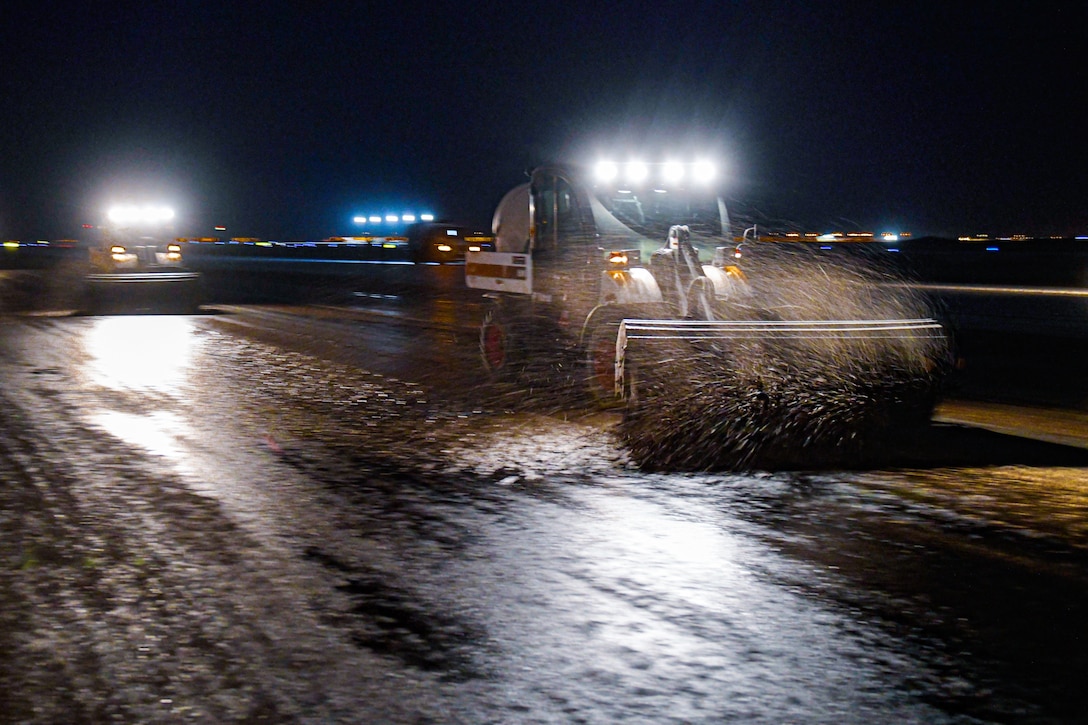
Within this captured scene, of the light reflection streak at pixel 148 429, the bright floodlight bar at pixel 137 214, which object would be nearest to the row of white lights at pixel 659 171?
the light reflection streak at pixel 148 429

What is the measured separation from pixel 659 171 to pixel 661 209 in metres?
0.45

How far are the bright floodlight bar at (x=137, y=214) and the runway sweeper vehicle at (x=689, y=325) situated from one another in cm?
2255

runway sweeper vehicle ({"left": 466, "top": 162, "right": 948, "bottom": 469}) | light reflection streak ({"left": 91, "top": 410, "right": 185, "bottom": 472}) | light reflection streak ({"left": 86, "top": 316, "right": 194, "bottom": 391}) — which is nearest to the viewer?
light reflection streak ({"left": 91, "top": 410, "right": 185, "bottom": 472})

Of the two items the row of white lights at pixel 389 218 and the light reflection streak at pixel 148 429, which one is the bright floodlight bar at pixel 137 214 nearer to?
the light reflection streak at pixel 148 429

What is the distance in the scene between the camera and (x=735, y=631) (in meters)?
4.60

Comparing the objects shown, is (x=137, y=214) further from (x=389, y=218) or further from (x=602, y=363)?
(x=389, y=218)

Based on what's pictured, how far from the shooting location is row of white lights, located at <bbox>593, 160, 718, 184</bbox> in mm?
12969

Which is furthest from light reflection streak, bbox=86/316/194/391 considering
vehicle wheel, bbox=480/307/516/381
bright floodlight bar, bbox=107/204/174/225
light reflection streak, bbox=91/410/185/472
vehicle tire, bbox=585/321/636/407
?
bright floodlight bar, bbox=107/204/174/225

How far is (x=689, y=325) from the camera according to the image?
946 cm

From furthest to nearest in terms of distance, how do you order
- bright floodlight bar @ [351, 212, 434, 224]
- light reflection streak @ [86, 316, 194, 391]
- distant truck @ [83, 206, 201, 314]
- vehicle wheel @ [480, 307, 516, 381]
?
bright floodlight bar @ [351, 212, 434, 224] → distant truck @ [83, 206, 201, 314] → vehicle wheel @ [480, 307, 516, 381] → light reflection streak @ [86, 316, 194, 391]

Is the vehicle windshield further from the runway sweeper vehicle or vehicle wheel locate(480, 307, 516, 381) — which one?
vehicle wheel locate(480, 307, 516, 381)

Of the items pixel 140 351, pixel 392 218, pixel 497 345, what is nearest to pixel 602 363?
pixel 497 345

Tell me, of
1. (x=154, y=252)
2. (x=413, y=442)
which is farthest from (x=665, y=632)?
(x=154, y=252)

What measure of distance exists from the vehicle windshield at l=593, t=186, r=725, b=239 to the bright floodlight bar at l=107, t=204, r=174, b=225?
25819 millimetres
